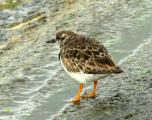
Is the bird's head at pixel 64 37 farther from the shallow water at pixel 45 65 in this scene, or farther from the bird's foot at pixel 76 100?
the bird's foot at pixel 76 100

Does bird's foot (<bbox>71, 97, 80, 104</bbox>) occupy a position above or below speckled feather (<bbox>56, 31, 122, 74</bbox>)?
below

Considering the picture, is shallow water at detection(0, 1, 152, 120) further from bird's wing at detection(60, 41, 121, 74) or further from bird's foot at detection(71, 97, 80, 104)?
bird's wing at detection(60, 41, 121, 74)

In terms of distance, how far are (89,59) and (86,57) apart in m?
0.08

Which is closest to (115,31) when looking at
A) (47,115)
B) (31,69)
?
(31,69)

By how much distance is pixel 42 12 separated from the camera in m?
13.8

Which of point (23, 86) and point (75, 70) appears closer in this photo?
point (75, 70)

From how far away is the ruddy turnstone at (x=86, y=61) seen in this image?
7.68m

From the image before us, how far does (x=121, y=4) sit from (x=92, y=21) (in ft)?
4.03

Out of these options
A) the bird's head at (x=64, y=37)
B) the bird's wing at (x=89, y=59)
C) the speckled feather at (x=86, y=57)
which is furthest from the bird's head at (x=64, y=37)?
the bird's wing at (x=89, y=59)

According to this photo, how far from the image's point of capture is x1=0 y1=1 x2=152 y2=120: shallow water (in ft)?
26.4

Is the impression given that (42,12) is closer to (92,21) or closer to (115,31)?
(92,21)

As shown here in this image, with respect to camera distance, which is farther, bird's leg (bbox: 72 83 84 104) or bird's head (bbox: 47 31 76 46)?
bird's head (bbox: 47 31 76 46)

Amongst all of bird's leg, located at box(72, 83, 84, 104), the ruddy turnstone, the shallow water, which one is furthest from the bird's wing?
the shallow water

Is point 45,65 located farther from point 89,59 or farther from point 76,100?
point 89,59
